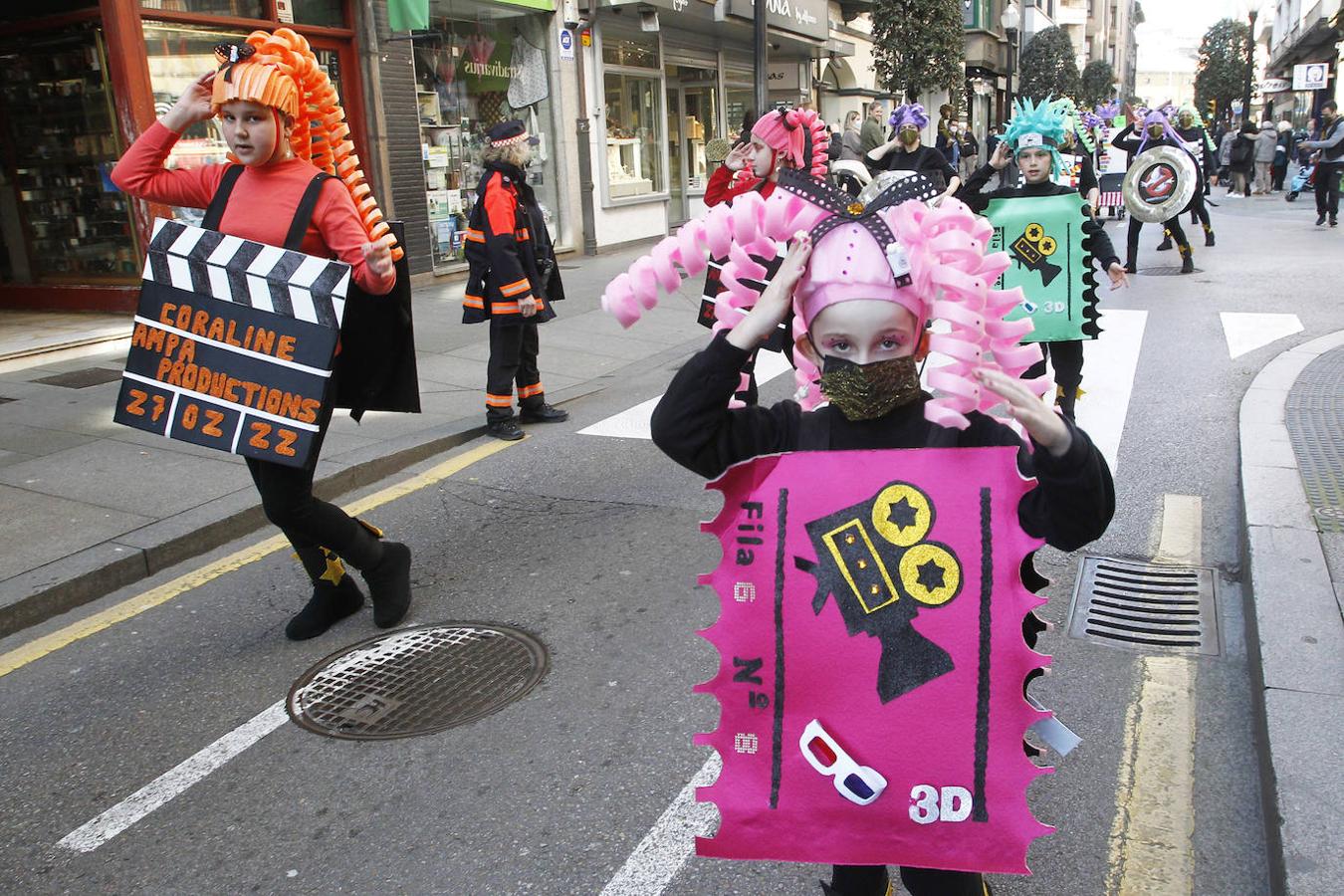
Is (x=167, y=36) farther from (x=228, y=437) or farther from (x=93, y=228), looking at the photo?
(x=228, y=437)

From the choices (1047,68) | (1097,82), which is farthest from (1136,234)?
(1097,82)

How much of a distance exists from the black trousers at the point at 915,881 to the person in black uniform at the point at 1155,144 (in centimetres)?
1109

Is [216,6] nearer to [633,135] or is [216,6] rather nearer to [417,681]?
[633,135]

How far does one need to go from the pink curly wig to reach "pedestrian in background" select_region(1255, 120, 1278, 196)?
30.9 meters

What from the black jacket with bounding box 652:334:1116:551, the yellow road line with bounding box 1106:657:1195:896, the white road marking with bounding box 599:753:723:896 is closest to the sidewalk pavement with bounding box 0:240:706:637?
the white road marking with bounding box 599:753:723:896

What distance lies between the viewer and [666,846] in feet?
9.59

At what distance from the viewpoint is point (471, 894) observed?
2.77m

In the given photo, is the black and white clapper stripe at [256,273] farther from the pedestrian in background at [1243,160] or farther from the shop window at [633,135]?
the pedestrian in background at [1243,160]

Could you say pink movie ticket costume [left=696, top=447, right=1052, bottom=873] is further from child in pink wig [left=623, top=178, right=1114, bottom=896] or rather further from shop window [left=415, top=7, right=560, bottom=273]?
shop window [left=415, top=7, right=560, bottom=273]

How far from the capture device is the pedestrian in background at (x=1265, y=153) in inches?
Result: 1111

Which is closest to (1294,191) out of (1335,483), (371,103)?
(371,103)

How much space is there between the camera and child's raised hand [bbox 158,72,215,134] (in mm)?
3811

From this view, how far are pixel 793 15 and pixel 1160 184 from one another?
11.8m

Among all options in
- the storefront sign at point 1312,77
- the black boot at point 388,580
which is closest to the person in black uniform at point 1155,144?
the black boot at point 388,580
